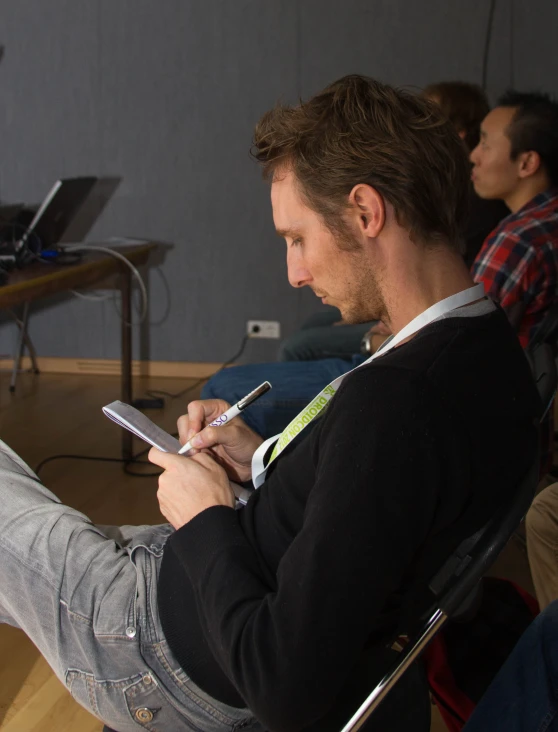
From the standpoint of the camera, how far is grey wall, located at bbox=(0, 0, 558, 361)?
151 inches

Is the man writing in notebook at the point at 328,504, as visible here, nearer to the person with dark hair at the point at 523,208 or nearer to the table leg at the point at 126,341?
the person with dark hair at the point at 523,208

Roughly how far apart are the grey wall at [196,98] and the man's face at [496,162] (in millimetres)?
1318


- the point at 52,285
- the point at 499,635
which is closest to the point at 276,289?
the point at 52,285

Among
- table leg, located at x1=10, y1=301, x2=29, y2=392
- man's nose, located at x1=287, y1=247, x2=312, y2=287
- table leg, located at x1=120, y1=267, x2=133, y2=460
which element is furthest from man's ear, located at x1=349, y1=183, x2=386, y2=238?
table leg, located at x1=10, y1=301, x2=29, y2=392

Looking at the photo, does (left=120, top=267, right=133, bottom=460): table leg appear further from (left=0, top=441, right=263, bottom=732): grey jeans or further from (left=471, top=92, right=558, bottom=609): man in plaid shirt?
(left=0, top=441, right=263, bottom=732): grey jeans

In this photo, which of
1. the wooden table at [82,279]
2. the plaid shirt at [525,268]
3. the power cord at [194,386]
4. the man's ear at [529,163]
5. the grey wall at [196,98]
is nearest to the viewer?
the plaid shirt at [525,268]

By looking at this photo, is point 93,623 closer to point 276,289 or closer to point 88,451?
point 88,451

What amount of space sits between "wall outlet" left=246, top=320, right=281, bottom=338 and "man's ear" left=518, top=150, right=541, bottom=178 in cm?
→ 184

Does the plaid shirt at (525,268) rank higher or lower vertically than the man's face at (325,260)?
lower

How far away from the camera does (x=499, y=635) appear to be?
55.9 inches

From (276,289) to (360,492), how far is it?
11.0 feet

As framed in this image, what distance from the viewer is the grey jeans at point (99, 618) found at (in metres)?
1.04

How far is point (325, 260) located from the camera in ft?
3.55

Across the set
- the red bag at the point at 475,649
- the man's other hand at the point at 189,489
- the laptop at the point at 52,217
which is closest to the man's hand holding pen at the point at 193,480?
the man's other hand at the point at 189,489
